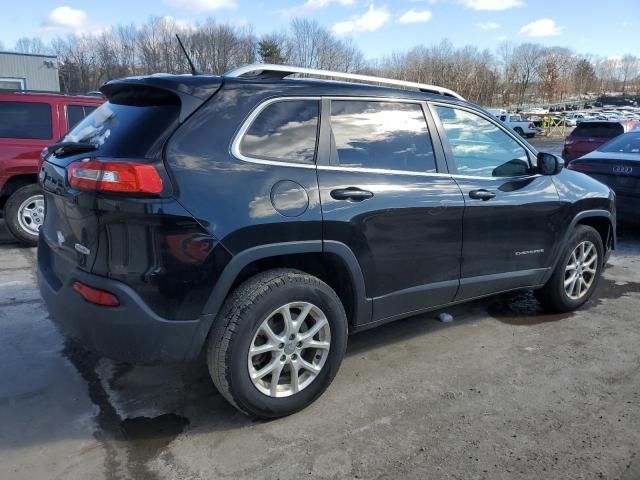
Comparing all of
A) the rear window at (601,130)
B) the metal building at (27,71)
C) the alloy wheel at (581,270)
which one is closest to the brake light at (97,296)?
the alloy wheel at (581,270)

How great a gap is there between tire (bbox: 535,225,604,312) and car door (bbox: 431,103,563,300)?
240 mm

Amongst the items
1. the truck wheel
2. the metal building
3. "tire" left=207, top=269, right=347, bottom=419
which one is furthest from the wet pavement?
the metal building

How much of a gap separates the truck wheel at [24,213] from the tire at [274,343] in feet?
16.0

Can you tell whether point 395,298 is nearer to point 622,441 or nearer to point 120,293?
point 622,441

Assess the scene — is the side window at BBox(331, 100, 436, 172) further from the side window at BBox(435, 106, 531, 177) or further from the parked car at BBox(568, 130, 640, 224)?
the parked car at BBox(568, 130, 640, 224)

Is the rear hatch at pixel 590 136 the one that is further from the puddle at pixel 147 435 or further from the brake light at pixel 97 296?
the brake light at pixel 97 296

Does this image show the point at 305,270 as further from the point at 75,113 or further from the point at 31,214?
the point at 75,113

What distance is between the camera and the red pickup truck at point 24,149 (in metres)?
6.50

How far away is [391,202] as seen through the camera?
326cm

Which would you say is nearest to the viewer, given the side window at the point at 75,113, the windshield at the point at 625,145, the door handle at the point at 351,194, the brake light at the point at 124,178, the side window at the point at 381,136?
the brake light at the point at 124,178

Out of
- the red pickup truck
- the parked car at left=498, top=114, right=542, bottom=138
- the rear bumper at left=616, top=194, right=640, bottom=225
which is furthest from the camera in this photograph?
the parked car at left=498, top=114, right=542, bottom=138

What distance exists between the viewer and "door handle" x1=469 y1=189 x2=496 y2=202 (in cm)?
371

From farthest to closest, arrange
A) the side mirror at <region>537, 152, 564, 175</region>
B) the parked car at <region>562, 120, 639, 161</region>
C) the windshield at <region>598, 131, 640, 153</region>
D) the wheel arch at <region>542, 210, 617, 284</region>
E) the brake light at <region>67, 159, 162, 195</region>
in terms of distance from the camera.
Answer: the parked car at <region>562, 120, 639, 161</region>, the windshield at <region>598, 131, 640, 153</region>, the wheel arch at <region>542, 210, 617, 284</region>, the side mirror at <region>537, 152, 564, 175</region>, the brake light at <region>67, 159, 162, 195</region>

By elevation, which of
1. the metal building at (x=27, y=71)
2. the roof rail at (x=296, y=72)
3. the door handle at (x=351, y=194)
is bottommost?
the door handle at (x=351, y=194)
